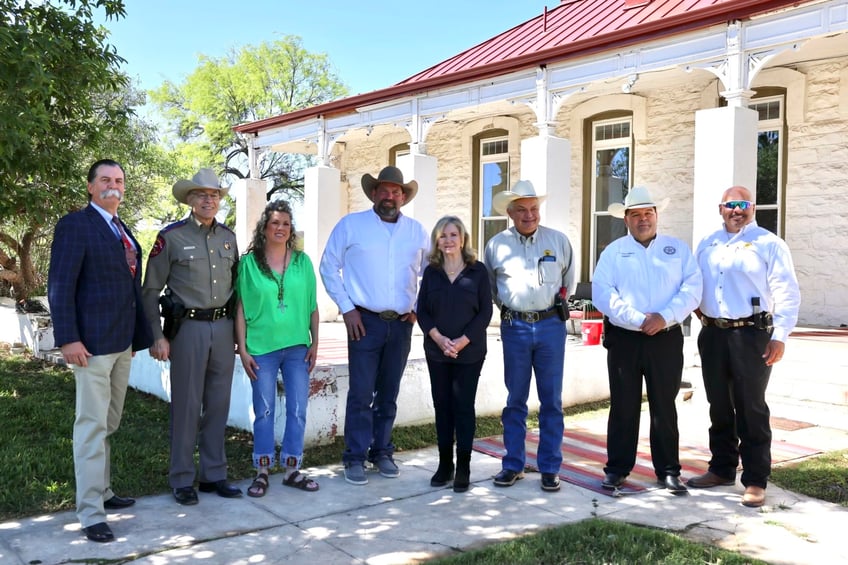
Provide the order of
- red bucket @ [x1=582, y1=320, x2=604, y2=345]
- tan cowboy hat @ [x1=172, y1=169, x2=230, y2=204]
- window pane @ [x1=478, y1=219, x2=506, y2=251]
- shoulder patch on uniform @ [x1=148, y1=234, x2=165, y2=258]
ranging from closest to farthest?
1. shoulder patch on uniform @ [x1=148, y1=234, x2=165, y2=258]
2. tan cowboy hat @ [x1=172, y1=169, x2=230, y2=204]
3. red bucket @ [x1=582, y1=320, x2=604, y2=345]
4. window pane @ [x1=478, y1=219, x2=506, y2=251]

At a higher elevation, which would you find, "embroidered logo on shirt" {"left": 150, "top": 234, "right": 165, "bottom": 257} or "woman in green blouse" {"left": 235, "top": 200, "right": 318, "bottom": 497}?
"embroidered logo on shirt" {"left": 150, "top": 234, "right": 165, "bottom": 257}

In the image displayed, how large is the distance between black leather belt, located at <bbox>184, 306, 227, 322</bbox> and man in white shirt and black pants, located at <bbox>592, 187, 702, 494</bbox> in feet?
8.29

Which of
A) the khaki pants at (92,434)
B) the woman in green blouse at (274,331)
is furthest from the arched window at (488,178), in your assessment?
the khaki pants at (92,434)

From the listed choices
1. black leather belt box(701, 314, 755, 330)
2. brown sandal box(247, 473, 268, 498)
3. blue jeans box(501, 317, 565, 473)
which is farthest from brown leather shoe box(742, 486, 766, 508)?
brown sandal box(247, 473, 268, 498)

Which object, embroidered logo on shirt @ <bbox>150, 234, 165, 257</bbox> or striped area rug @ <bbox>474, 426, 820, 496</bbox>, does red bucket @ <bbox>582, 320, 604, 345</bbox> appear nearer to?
striped area rug @ <bbox>474, 426, 820, 496</bbox>

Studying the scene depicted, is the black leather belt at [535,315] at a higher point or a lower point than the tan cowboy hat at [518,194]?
lower

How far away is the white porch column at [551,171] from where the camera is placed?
34.4ft

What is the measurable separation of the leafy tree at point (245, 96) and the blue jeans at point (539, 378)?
2313 cm

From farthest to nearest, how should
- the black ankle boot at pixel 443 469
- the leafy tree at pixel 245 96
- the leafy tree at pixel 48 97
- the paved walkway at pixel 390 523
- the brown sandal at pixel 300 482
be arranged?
the leafy tree at pixel 245 96, the leafy tree at pixel 48 97, the black ankle boot at pixel 443 469, the brown sandal at pixel 300 482, the paved walkway at pixel 390 523

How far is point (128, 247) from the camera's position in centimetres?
444

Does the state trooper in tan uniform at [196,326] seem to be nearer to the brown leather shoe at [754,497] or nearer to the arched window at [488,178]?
the brown leather shoe at [754,497]

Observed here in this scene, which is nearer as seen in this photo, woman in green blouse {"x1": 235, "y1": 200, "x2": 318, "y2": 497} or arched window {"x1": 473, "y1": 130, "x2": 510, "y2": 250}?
woman in green blouse {"x1": 235, "y1": 200, "x2": 318, "y2": 497}

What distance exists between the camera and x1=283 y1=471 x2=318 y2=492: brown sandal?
499 cm

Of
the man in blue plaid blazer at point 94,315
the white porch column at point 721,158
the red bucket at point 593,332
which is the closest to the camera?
the man in blue plaid blazer at point 94,315
